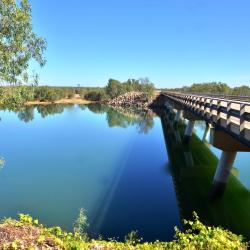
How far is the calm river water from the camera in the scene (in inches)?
736

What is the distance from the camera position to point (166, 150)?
42.3 meters

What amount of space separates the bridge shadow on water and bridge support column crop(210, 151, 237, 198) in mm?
445

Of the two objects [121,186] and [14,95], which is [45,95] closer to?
[121,186]

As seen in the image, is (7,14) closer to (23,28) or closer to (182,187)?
(23,28)

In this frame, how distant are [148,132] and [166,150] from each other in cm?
1971

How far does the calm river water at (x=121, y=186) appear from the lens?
61.3 feet

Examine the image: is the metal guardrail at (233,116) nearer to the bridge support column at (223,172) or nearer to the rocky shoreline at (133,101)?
the bridge support column at (223,172)

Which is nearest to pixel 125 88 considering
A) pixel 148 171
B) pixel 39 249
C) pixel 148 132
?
pixel 148 132

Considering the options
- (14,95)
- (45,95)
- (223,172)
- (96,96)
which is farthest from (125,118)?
(96,96)

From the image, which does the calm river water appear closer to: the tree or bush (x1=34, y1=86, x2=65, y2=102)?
the tree

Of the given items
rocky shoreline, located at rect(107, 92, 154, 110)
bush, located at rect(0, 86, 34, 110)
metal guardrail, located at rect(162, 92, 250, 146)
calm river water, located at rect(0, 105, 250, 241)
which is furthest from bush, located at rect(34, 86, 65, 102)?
bush, located at rect(0, 86, 34, 110)

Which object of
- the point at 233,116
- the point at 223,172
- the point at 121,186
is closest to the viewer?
the point at 233,116

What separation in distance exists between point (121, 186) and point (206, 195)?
722 centimetres

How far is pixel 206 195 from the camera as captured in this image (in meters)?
22.2
